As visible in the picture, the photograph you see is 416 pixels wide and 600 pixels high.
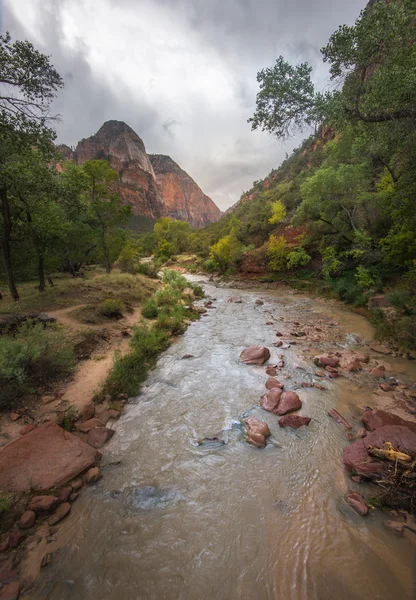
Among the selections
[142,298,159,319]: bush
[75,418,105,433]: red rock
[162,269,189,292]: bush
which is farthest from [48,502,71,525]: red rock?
[162,269,189,292]: bush

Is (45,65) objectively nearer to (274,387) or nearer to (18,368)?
(18,368)

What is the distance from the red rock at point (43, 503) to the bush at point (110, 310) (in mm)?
8019

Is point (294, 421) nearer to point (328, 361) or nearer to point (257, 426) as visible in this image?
point (257, 426)

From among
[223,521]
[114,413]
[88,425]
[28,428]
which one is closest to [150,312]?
[114,413]

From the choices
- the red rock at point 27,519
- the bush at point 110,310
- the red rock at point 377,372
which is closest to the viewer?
the red rock at point 27,519

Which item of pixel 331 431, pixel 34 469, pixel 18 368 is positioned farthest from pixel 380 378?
pixel 18 368

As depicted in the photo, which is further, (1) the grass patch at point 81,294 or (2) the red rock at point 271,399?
(1) the grass patch at point 81,294

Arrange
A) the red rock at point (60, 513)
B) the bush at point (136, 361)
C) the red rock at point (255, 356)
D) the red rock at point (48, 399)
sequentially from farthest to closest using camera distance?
the red rock at point (255, 356), the bush at point (136, 361), the red rock at point (48, 399), the red rock at point (60, 513)

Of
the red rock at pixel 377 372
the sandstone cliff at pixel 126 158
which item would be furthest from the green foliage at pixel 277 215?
the sandstone cliff at pixel 126 158

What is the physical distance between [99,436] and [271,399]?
3.92m

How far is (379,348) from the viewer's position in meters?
8.30

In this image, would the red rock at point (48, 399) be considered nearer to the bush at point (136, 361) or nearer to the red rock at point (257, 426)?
the bush at point (136, 361)

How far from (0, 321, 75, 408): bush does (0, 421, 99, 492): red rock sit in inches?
56.5

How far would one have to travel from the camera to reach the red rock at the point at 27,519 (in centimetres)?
307
